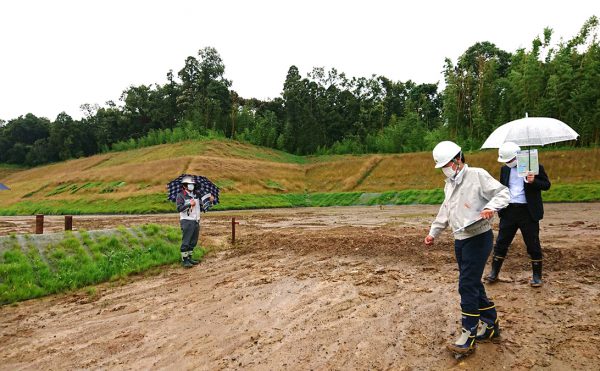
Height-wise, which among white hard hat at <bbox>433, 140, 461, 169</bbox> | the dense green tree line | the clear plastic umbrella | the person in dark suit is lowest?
the person in dark suit

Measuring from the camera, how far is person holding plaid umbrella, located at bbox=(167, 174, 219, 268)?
875 cm

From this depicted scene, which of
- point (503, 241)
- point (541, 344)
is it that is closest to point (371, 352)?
point (541, 344)

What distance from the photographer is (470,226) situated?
Answer: 12.6 feet

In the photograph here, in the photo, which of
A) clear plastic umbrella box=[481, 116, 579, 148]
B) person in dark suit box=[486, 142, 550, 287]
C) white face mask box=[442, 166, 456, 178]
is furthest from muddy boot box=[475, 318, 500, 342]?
clear plastic umbrella box=[481, 116, 579, 148]

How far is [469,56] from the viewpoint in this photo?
53094 mm

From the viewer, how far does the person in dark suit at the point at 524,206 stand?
547 cm

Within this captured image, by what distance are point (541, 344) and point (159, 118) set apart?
6974 cm

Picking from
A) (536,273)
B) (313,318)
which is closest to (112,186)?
(313,318)

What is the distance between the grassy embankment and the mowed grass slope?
20.3 m

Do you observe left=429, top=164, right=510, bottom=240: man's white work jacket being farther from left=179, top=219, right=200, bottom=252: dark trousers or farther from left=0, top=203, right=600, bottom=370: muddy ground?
left=179, top=219, right=200, bottom=252: dark trousers

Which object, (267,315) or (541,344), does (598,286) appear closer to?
(541,344)

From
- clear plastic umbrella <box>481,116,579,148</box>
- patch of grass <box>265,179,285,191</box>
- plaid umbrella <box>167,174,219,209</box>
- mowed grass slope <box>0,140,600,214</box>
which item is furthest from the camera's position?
patch of grass <box>265,179,285,191</box>

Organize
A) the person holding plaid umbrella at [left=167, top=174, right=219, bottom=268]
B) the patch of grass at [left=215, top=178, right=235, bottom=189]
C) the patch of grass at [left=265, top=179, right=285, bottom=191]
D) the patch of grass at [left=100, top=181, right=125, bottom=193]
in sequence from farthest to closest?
the patch of grass at [left=265, top=179, right=285, bottom=191], the patch of grass at [left=100, top=181, right=125, bottom=193], the patch of grass at [left=215, top=178, right=235, bottom=189], the person holding plaid umbrella at [left=167, top=174, right=219, bottom=268]

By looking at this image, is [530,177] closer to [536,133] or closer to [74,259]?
[536,133]
